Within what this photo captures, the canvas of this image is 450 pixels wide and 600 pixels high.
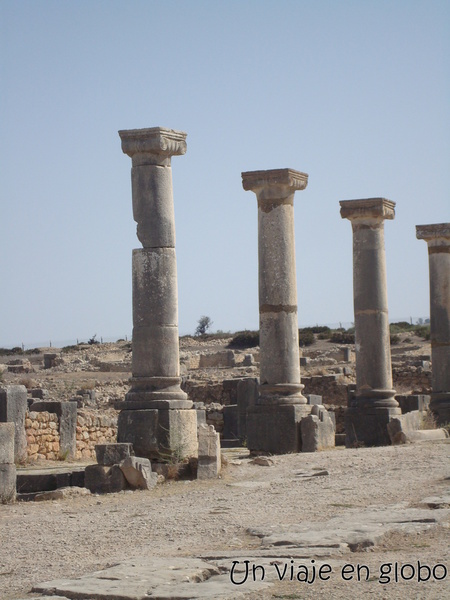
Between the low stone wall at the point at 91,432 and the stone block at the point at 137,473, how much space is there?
5963 mm

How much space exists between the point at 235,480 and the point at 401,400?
1117 centimetres

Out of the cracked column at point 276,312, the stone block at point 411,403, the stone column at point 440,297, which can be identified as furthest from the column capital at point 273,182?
the stone block at point 411,403

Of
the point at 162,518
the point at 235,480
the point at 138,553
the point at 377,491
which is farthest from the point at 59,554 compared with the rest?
the point at 235,480

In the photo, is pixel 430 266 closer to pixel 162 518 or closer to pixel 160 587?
pixel 162 518

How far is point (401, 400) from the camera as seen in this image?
2450 cm

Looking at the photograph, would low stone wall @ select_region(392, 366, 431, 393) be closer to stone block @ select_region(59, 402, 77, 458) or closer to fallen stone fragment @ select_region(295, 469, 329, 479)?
stone block @ select_region(59, 402, 77, 458)

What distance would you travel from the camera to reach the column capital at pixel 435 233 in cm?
2478

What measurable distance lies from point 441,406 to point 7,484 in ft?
45.6

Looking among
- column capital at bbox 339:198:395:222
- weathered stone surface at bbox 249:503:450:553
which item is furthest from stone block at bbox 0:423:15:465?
column capital at bbox 339:198:395:222

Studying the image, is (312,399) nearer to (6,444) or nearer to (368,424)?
(368,424)

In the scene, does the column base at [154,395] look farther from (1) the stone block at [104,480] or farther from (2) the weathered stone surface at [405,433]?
(2) the weathered stone surface at [405,433]

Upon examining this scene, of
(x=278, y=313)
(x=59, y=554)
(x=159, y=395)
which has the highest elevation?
(x=278, y=313)

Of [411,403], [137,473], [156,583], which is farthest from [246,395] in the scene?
[156,583]

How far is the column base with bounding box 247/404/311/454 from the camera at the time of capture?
58.6ft
